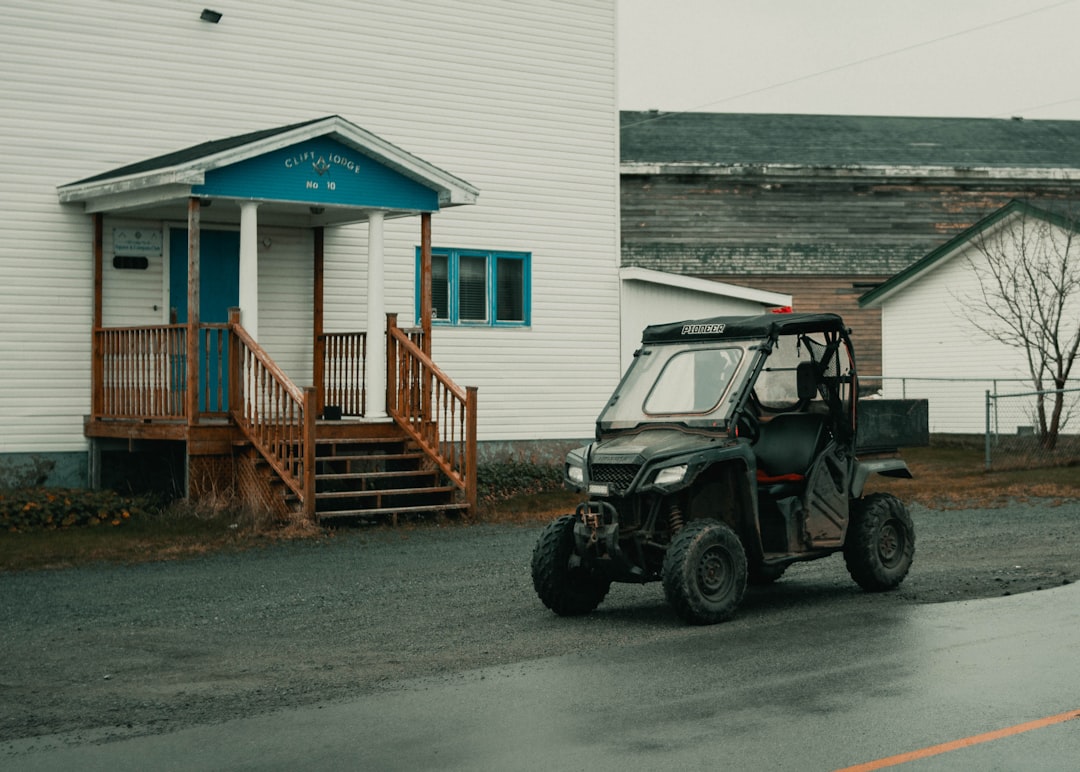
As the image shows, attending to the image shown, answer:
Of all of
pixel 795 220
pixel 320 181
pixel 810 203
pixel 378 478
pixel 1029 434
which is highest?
pixel 810 203

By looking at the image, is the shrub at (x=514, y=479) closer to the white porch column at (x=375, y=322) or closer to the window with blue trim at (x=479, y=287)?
the window with blue trim at (x=479, y=287)

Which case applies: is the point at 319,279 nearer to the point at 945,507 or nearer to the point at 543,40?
the point at 543,40

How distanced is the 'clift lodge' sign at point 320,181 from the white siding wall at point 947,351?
16.2 m

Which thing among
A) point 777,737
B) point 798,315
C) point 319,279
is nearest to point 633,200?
point 319,279

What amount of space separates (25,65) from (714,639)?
12834 mm

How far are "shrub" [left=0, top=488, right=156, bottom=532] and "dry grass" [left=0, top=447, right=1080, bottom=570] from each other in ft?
1.05

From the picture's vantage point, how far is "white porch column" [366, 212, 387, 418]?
1831cm

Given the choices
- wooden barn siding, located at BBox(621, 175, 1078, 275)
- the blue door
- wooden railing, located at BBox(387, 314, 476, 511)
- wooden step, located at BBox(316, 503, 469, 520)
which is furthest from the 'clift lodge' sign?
wooden barn siding, located at BBox(621, 175, 1078, 275)

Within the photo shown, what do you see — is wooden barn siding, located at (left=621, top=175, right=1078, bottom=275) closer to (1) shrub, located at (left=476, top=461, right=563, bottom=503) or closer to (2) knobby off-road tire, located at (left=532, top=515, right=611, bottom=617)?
(1) shrub, located at (left=476, top=461, right=563, bottom=503)

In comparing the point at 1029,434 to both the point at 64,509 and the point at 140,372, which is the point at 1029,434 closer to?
the point at 140,372

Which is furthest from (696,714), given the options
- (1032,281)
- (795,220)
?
(795,220)

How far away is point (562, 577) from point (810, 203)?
92.0 feet

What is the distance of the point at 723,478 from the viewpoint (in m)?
10.7

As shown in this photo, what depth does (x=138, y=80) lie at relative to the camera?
62.8 ft
